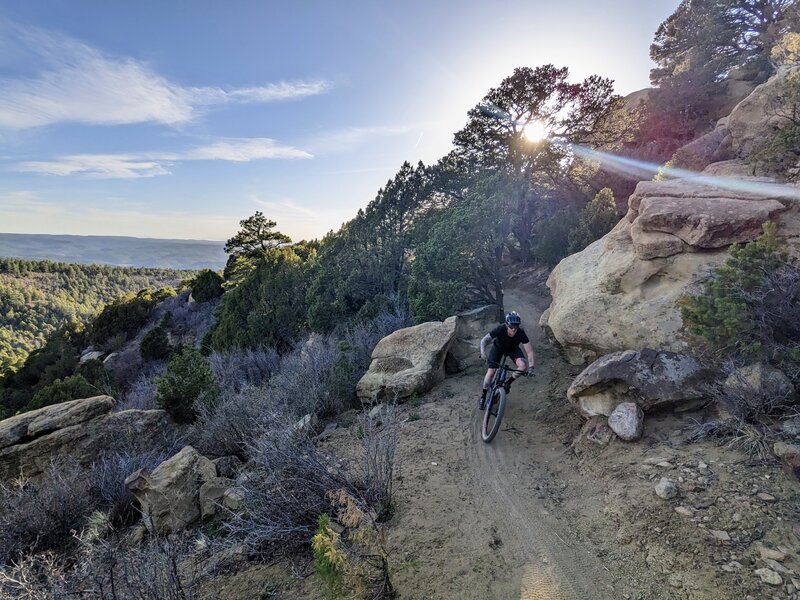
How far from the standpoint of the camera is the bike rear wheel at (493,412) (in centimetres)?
598

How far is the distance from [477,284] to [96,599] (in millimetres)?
11065

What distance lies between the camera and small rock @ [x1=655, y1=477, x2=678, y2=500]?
3.89 m

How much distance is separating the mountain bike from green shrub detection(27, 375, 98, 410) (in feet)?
50.5

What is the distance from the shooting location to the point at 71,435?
7.46 m

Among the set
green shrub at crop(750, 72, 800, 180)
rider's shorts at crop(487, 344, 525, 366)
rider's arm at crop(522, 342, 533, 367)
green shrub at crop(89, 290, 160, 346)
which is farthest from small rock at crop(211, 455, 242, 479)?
green shrub at crop(89, 290, 160, 346)

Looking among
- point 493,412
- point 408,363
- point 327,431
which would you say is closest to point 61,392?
point 327,431

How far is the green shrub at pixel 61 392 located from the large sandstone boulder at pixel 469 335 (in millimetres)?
14070

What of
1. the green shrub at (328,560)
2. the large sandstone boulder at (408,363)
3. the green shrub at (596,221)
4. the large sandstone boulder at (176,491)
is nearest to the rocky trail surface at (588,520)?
the green shrub at (328,560)

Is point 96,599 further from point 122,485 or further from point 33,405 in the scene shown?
point 33,405

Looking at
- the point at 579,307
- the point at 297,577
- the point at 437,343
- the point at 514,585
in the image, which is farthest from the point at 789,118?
the point at 297,577

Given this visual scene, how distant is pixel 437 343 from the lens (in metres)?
9.13

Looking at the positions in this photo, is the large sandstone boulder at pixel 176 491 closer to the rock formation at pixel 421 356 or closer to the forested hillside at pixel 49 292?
the rock formation at pixel 421 356

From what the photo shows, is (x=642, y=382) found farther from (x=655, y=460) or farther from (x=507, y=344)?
(x=507, y=344)

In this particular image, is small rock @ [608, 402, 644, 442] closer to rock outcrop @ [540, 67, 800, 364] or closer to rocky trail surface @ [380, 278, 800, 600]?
rocky trail surface @ [380, 278, 800, 600]
